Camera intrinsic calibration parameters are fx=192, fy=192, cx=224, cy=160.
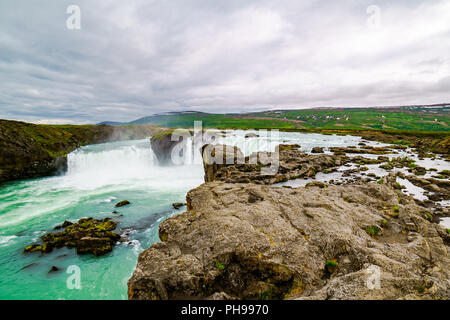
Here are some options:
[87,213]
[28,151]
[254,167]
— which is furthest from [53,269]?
[28,151]

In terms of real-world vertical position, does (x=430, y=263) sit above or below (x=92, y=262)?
above

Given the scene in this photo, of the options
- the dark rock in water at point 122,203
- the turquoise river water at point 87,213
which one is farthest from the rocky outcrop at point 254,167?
the dark rock in water at point 122,203

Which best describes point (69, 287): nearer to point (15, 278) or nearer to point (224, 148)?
point (15, 278)

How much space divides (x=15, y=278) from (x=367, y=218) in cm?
2574

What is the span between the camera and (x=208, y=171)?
30.9 meters

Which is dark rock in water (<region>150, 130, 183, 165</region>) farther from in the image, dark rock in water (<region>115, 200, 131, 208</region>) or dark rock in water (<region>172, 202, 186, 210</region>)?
dark rock in water (<region>172, 202, 186, 210</region>)

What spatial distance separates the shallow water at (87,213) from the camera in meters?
14.2

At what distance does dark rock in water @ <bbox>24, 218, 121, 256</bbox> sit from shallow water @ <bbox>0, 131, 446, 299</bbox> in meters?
0.67

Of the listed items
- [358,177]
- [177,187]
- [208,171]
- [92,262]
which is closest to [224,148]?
[208,171]

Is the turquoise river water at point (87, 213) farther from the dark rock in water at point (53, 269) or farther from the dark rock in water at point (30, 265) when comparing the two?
the dark rock in water at point (53, 269)

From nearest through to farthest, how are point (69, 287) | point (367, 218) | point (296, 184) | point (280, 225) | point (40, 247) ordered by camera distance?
point (280, 225)
point (367, 218)
point (69, 287)
point (40, 247)
point (296, 184)

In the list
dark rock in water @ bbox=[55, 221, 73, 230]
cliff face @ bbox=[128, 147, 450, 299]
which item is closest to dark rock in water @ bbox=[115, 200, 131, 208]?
dark rock in water @ bbox=[55, 221, 73, 230]
